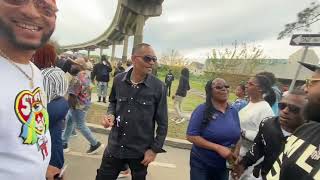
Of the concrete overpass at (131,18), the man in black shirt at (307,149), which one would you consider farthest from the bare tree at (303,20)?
the man in black shirt at (307,149)

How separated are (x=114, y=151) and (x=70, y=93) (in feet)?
9.35

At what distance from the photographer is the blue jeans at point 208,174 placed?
3.69 m

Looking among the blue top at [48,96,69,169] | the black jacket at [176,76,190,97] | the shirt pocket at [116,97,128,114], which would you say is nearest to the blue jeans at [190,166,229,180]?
the shirt pocket at [116,97,128,114]

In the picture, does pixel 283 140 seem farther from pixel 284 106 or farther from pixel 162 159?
pixel 162 159

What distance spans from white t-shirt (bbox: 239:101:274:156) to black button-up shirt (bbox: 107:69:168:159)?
2.68ft

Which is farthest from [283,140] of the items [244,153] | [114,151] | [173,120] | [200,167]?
[173,120]

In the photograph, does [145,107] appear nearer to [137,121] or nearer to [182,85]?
[137,121]

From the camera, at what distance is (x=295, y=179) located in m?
1.69

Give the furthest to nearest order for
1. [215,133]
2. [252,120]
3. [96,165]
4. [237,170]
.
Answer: [96,165] < [252,120] < [215,133] < [237,170]

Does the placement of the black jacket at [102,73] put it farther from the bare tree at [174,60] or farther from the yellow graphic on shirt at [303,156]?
the bare tree at [174,60]

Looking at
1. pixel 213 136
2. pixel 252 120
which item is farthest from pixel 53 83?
pixel 252 120

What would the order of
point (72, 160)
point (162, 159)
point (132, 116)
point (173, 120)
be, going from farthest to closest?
point (173, 120), point (162, 159), point (72, 160), point (132, 116)

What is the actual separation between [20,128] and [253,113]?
109 inches

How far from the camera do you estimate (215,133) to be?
363 cm
